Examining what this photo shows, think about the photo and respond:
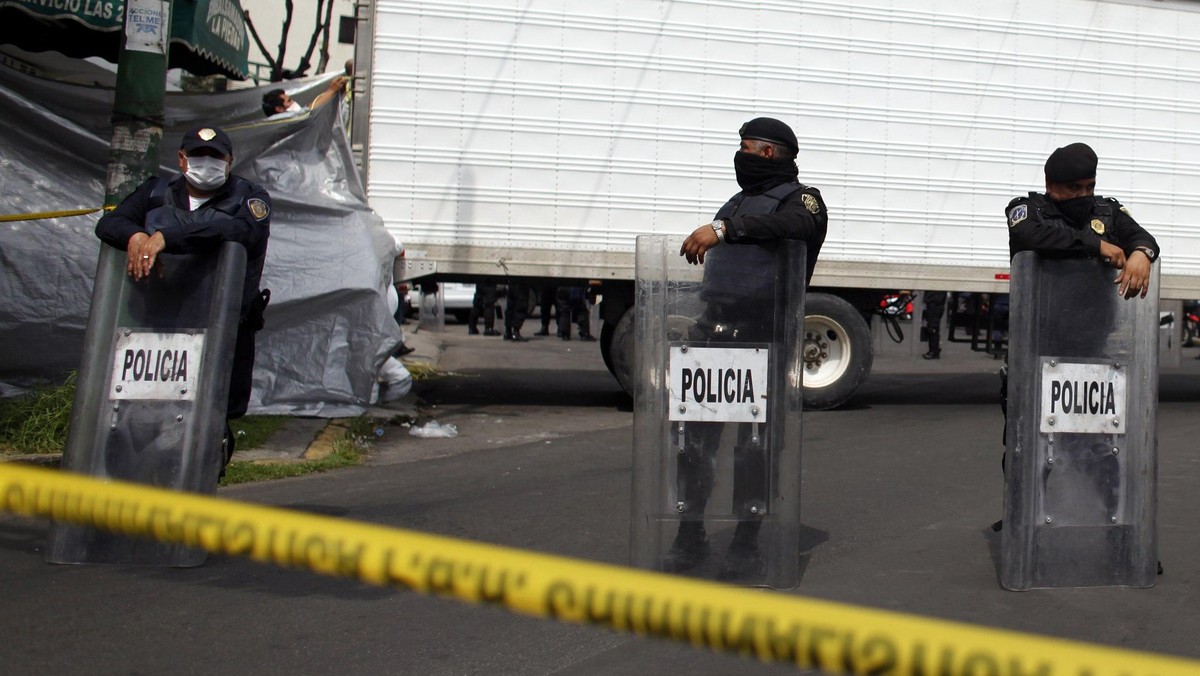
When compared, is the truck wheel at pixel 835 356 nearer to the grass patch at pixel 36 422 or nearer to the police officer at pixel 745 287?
the grass patch at pixel 36 422

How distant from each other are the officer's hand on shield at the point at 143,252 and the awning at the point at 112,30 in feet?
17.1

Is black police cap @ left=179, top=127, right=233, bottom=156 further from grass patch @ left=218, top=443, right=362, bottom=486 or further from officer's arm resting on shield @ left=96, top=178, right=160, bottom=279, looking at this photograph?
grass patch @ left=218, top=443, right=362, bottom=486

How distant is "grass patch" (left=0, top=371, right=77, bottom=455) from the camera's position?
300 inches

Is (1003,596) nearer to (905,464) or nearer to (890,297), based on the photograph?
(905,464)

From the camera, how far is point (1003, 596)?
4941mm

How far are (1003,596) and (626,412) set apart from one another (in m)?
6.76

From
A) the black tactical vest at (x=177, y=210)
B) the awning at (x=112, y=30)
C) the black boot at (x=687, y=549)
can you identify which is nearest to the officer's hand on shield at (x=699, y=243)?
the black boot at (x=687, y=549)

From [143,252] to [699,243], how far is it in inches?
84.4

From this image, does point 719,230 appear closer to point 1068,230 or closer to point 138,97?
point 1068,230

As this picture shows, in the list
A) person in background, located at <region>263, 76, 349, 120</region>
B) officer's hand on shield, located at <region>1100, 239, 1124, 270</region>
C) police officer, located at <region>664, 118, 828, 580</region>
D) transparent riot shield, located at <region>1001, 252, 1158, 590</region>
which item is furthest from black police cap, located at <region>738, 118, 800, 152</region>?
person in background, located at <region>263, 76, 349, 120</region>

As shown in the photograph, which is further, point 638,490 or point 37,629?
point 638,490

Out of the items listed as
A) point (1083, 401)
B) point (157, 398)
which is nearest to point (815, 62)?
point (1083, 401)

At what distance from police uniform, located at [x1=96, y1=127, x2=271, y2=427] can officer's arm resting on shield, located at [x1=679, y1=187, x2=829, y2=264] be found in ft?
6.01

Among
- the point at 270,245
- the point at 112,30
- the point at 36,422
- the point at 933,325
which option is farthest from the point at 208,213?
the point at 933,325
